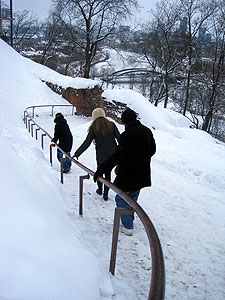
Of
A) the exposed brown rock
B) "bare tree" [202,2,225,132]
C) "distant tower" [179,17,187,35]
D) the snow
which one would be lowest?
the snow

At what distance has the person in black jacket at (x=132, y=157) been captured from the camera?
3014 mm

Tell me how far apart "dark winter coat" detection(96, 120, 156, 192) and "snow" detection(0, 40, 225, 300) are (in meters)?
0.85

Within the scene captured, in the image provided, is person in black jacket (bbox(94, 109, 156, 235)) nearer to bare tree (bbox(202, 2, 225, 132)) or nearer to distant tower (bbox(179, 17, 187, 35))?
bare tree (bbox(202, 2, 225, 132))

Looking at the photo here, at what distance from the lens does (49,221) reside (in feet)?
9.04

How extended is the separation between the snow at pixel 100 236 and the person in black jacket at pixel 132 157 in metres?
0.85

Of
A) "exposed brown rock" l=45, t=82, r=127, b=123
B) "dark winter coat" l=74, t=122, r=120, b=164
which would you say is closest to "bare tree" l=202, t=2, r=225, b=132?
"exposed brown rock" l=45, t=82, r=127, b=123

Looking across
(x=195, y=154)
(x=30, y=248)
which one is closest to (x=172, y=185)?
(x=195, y=154)

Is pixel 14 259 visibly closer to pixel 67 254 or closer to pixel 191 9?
pixel 67 254

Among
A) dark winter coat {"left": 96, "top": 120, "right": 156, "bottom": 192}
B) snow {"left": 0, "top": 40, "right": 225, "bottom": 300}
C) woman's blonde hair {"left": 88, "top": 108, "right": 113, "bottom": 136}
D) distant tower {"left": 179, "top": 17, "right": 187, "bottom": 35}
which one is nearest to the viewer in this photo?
snow {"left": 0, "top": 40, "right": 225, "bottom": 300}

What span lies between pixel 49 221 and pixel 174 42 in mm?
20238

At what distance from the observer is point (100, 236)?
337 centimetres

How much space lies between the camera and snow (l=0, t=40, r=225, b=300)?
6.23ft

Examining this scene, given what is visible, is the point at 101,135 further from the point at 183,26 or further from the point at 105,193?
the point at 183,26

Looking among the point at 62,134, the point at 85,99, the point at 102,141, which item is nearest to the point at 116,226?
the point at 102,141
